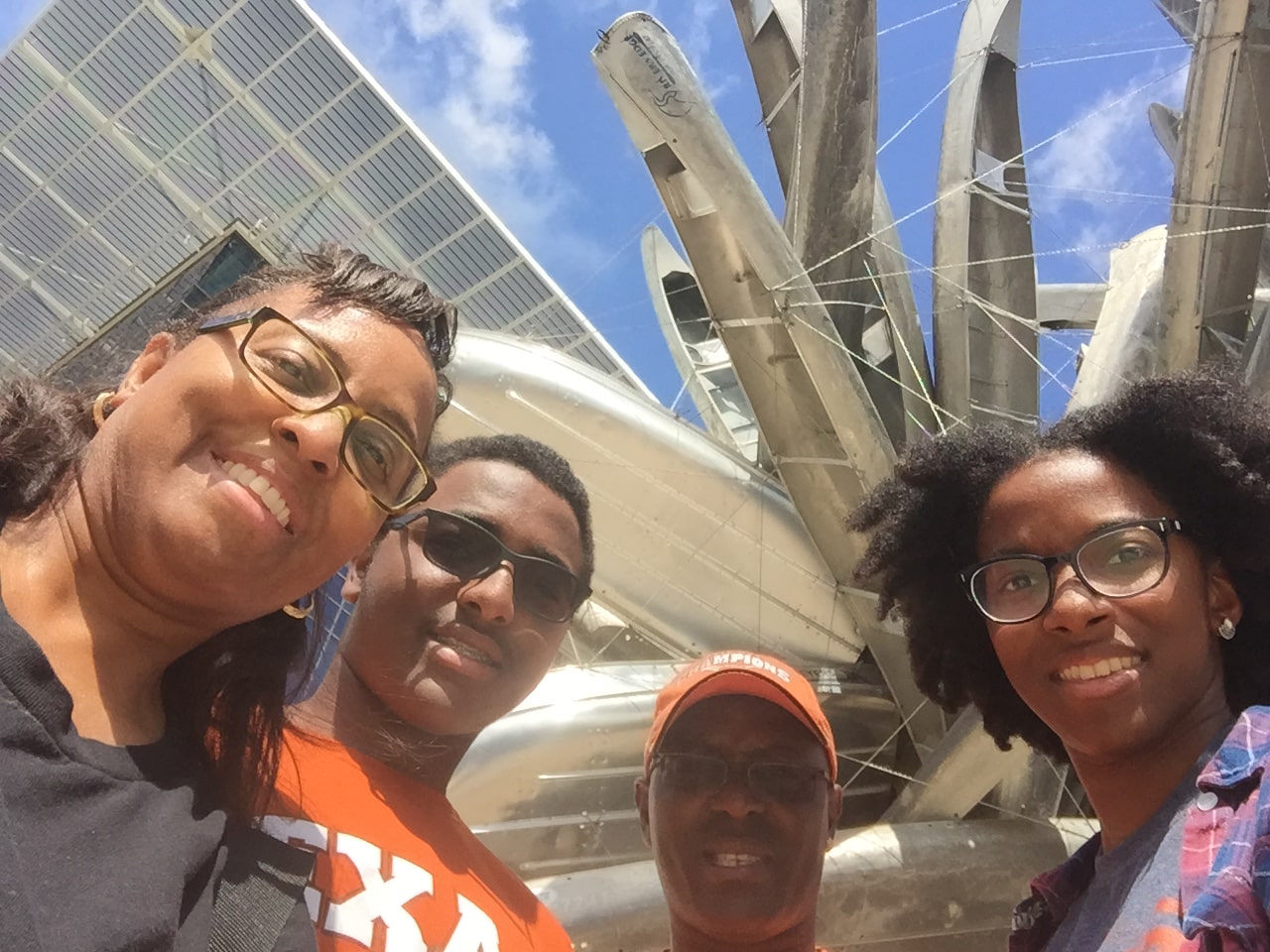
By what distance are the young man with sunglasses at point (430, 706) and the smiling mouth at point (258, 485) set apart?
416mm

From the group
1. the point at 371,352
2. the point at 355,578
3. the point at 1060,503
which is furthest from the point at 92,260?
the point at 1060,503

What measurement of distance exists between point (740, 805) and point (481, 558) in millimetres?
584

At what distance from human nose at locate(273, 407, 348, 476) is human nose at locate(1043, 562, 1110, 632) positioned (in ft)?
3.15

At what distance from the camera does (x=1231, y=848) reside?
102 centimetres

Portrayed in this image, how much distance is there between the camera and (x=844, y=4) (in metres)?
3.49

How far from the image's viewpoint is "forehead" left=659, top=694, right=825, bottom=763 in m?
1.67

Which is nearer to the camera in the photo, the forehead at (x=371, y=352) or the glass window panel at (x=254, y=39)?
the forehead at (x=371, y=352)

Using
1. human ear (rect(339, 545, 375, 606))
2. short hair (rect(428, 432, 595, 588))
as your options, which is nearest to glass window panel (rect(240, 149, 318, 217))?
short hair (rect(428, 432, 595, 588))

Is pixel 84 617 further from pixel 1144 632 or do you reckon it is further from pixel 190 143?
pixel 190 143

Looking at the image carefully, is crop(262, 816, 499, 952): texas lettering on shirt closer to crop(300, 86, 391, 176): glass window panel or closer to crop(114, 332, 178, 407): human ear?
crop(114, 332, 178, 407): human ear

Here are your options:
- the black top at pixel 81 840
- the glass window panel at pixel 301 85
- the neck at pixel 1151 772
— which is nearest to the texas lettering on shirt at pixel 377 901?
the black top at pixel 81 840

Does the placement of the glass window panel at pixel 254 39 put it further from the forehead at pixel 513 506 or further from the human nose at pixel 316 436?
the human nose at pixel 316 436

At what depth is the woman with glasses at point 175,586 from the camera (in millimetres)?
902

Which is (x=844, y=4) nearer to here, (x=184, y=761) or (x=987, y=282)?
(x=987, y=282)
